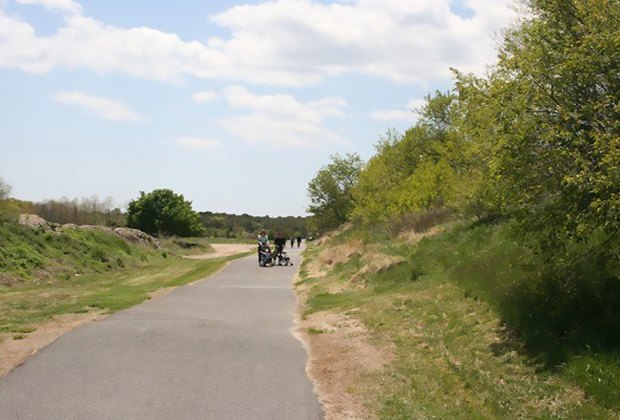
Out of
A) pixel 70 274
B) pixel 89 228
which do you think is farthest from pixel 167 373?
pixel 89 228

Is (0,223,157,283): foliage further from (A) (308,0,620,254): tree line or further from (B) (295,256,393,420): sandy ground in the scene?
(A) (308,0,620,254): tree line

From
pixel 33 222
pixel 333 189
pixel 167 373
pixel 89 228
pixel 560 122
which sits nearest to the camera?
pixel 167 373

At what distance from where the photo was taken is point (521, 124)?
10.2m

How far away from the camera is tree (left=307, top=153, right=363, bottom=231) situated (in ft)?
290

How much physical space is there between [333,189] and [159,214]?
3050 cm

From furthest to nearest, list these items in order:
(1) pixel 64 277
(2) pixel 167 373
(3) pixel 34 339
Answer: (1) pixel 64 277
(3) pixel 34 339
(2) pixel 167 373

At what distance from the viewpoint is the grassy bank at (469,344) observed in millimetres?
8250

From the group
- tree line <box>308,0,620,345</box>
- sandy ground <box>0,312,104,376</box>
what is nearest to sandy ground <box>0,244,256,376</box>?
sandy ground <box>0,312,104,376</box>

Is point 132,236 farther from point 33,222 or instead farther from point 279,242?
point 279,242

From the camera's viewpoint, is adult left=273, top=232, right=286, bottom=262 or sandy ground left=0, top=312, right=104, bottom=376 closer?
sandy ground left=0, top=312, right=104, bottom=376

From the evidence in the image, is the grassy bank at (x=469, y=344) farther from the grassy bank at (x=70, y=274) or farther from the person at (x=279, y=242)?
the person at (x=279, y=242)

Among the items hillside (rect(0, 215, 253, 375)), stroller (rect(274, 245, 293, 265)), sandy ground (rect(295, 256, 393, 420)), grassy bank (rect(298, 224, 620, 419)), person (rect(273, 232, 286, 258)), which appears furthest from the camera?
stroller (rect(274, 245, 293, 265))

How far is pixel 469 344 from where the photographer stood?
1143 cm

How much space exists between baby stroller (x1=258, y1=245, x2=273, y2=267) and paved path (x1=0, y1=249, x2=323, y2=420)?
787 inches
